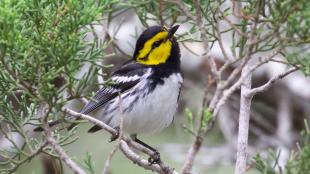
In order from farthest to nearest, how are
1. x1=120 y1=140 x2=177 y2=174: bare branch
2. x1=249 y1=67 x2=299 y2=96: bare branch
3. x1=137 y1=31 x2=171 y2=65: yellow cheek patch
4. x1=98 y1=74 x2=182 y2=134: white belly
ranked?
x1=137 y1=31 x2=171 y2=65: yellow cheek patch → x1=98 y1=74 x2=182 y2=134: white belly → x1=120 y1=140 x2=177 y2=174: bare branch → x1=249 y1=67 x2=299 y2=96: bare branch

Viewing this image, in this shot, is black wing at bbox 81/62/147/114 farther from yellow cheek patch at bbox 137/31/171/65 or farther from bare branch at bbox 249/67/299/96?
bare branch at bbox 249/67/299/96

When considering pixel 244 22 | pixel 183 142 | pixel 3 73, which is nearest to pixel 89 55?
pixel 3 73

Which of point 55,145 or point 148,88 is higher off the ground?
point 55,145

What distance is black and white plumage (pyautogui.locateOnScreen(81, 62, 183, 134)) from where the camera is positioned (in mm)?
3811

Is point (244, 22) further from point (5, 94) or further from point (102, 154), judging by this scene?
point (102, 154)

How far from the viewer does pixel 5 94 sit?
8.10 ft

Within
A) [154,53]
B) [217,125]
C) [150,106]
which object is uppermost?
[154,53]

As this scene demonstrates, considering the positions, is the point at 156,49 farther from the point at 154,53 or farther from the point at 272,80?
the point at 272,80

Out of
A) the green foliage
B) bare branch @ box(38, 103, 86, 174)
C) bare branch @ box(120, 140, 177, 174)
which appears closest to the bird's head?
bare branch @ box(120, 140, 177, 174)

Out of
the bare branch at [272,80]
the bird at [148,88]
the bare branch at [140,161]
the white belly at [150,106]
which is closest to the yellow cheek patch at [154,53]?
the bird at [148,88]

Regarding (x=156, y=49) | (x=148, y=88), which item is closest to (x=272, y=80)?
(x=148, y=88)

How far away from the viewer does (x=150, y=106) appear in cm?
384

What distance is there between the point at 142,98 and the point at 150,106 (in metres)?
0.07

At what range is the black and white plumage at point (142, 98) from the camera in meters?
3.81
